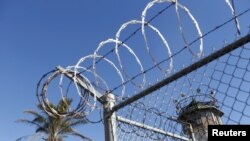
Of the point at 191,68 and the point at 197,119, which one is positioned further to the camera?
the point at 197,119

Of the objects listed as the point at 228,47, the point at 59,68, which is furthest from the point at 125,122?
the point at 228,47

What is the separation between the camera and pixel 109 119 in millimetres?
5480

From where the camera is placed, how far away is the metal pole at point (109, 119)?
17.5 ft

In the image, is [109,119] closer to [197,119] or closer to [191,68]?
[191,68]

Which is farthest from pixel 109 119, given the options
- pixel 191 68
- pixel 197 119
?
pixel 197 119

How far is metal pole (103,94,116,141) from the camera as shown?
17.5 feet

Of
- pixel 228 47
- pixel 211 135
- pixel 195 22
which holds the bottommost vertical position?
pixel 211 135

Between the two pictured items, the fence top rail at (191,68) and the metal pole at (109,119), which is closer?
the fence top rail at (191,68)

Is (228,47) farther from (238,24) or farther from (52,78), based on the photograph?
(52,78)

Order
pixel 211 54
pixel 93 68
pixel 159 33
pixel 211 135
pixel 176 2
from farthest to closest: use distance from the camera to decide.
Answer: pixel 93 68 < pixel 159 33 < pixel 176 2 < pixel 211 54 < pixel 211 135

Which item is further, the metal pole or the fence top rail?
the metal pole

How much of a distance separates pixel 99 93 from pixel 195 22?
1.92 meters

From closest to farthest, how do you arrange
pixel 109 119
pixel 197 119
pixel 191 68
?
pixel 191 68 → pixel 109 119 → pixel 197 119

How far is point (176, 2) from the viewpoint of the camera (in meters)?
4.59
